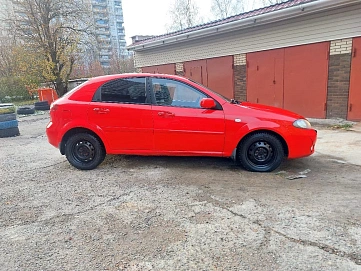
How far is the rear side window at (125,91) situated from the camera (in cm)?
432

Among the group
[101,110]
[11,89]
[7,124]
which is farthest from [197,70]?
[11,89]

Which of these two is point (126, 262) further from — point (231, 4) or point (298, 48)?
point (231, 4)

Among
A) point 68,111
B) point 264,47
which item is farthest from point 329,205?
point 264,47

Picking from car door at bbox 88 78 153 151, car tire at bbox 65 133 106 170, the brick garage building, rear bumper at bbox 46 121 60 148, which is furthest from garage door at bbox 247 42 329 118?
rear bumper at bbox 46 121 60 148

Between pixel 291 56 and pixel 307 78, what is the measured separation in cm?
92

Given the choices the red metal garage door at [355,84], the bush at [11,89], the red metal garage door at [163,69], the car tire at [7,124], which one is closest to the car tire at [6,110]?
the car tire at [7,124]

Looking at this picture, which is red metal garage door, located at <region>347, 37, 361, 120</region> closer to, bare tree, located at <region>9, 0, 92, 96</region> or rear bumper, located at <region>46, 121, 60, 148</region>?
rear bumper, located at <region>46, 121, 60, 148</region>

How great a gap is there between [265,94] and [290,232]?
7714mm

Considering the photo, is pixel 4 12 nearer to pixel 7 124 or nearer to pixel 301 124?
pixel 7 124

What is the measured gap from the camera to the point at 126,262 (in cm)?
222

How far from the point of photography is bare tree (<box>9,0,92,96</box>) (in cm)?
1562

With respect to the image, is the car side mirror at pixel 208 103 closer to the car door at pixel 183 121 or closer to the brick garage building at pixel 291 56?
the car door at pixel 183 121

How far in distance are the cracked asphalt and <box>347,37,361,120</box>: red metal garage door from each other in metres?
3.75

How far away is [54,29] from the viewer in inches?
637
